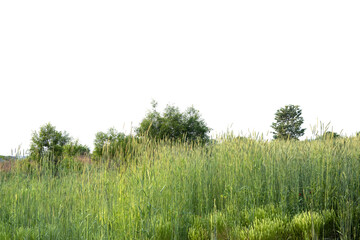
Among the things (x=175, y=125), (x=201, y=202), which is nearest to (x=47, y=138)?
(x=175, y=125)

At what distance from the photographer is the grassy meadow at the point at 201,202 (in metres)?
3.44

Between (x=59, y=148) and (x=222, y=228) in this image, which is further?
(x=59, y=148)

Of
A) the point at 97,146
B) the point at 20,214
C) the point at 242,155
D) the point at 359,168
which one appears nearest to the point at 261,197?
the point at 242,155

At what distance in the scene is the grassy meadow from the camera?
344 centimetres

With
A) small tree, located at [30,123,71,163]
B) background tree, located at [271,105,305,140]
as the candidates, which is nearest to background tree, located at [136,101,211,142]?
small tree, located at [30,123,71,163]

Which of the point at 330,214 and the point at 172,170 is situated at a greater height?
the point at 172,170

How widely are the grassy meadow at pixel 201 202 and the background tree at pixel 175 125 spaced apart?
10077mm

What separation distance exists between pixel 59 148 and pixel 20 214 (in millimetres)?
10023

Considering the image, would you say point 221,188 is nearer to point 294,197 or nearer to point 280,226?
point 294,197

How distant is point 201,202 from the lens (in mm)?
4664

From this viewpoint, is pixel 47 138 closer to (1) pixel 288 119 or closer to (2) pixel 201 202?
(2) pixel 201 202

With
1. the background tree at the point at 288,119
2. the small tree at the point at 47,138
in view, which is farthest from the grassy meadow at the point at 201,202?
the background tree at the point at 288,119

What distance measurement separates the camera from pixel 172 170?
5039mm

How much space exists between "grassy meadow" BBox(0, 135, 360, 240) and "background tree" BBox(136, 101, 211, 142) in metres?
10.1
